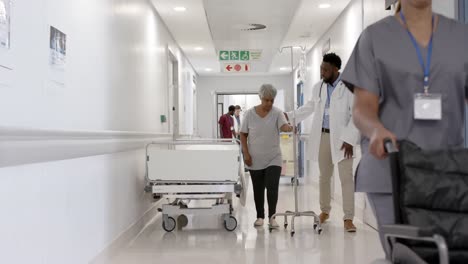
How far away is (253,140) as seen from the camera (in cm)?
509

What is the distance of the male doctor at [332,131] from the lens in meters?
4.73

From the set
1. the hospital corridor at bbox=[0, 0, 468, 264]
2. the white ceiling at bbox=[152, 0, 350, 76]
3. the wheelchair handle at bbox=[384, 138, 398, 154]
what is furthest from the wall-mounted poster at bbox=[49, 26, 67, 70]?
the white ceiling at bbox=[152, 0, 350, 76]

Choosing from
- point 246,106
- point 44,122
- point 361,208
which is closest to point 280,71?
point 246,106

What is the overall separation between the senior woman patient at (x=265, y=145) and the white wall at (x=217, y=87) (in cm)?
1005

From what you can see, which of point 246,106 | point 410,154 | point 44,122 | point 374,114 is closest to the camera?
point 410,154

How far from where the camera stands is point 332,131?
4848 millimetres

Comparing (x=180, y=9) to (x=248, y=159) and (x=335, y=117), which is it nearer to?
(x=248, y=159)

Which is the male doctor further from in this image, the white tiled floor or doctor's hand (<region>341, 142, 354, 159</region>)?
the white tiled floor

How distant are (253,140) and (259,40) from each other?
5.86 meters

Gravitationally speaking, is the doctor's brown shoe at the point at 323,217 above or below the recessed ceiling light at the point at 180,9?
below

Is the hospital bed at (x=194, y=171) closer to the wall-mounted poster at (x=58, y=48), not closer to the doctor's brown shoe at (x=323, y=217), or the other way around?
the doctor's brown shoe at (x=323, y=217)

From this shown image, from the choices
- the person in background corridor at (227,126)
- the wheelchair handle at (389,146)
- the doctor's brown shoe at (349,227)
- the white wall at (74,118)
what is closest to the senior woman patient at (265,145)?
the doctor's brown shoe at (349,227)

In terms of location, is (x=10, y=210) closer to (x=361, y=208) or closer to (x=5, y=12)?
(x=5, y=12)

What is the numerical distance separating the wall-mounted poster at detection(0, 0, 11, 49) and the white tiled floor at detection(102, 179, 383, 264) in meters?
2.11
